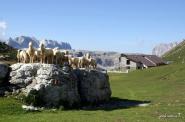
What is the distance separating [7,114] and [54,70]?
10.3 m

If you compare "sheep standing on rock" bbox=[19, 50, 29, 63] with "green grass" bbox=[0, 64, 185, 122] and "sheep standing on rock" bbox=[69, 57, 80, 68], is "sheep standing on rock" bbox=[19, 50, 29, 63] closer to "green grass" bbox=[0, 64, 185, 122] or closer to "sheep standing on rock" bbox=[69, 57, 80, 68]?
"green grass" bbox=[0, 64, 185, 122]

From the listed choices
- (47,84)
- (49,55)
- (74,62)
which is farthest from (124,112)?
(74,62)

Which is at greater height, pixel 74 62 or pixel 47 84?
pixel 74 62

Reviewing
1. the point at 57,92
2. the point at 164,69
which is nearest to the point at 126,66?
the point at 164,69

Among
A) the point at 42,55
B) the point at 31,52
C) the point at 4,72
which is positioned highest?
the point at 31,52

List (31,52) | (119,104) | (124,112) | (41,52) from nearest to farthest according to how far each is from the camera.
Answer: (124,112)
(31,52)
(41,52)
(119,104)

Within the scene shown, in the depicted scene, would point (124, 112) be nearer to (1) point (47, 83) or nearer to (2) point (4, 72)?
(1) point (47, 83)

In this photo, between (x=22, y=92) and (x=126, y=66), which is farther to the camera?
(x=126, y=66)

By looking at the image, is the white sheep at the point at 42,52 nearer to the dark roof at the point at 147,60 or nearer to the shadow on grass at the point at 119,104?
the shadow on grass at the point at 119,104

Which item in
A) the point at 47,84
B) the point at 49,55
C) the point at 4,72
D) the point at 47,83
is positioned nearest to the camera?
the point at 47,84

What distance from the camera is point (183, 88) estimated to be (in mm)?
81562

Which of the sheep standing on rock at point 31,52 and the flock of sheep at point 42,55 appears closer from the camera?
the sheep standing on rock at point 31,52

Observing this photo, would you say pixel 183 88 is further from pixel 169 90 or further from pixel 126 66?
pixel 126 66

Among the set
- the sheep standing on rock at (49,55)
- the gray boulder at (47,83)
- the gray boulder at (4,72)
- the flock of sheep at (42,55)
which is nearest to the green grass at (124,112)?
the gray boulder at (47,83)
